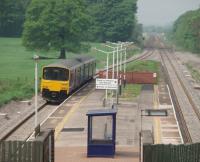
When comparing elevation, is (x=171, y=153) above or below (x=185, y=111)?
above

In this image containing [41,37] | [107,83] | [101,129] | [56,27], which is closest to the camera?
[101,129]

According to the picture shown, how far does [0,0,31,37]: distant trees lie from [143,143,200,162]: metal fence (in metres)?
124

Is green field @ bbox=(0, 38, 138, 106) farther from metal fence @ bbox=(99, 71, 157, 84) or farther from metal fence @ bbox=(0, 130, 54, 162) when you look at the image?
metal fence @ bbox=(0, 130, 54, 162)

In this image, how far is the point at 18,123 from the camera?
34781 millimetres

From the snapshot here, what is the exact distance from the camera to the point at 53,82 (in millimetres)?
45281

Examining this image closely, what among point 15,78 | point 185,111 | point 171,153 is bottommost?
point 185,111

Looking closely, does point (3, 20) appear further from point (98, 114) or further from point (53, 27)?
point (98, 114)

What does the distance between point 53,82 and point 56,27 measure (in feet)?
142

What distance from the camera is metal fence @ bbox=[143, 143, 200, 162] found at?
19.5 meters

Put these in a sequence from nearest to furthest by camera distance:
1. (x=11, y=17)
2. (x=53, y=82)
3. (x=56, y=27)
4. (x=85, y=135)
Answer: (x=85, y=135)
(x=53, y=82)
(x=56, y=27)
(x=11, y=17)

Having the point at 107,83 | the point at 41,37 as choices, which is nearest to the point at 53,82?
the point at 107,83

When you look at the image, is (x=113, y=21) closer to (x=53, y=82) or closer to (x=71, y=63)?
(x=71, y=63)

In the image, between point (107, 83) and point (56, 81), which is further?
point (56, 81)

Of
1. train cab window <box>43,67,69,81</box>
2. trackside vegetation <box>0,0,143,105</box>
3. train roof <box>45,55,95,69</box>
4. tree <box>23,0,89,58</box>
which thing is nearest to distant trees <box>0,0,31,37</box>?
trackside vegetation <box>0,0,143,105</box>
